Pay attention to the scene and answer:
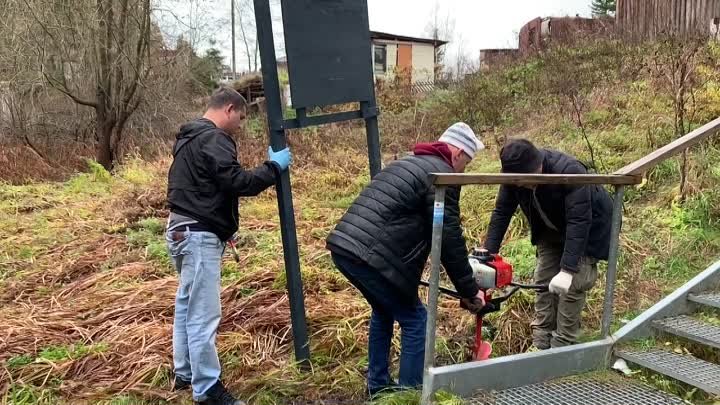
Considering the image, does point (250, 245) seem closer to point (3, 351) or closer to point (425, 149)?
point (3, 351)

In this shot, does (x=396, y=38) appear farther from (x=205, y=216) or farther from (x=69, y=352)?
(x=205, y=216)

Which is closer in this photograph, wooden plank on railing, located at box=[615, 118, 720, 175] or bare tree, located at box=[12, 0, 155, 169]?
wooden plank on railing, located at box=[615, 118, 720, 175]

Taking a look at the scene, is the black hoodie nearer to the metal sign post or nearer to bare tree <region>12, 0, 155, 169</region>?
the metal sign post

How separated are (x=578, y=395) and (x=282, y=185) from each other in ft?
6.88

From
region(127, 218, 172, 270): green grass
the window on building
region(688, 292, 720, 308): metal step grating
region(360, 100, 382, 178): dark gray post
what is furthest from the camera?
the window on building

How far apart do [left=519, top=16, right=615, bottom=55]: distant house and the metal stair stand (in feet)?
39.1

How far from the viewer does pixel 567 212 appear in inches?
145

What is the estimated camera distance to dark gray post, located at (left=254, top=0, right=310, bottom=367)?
11.8 feet

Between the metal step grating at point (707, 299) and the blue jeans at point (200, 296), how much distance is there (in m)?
3.13

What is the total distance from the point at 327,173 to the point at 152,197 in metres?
3.00

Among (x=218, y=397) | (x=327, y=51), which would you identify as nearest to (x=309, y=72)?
(x=327, y=51)

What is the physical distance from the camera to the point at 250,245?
22.7 ft

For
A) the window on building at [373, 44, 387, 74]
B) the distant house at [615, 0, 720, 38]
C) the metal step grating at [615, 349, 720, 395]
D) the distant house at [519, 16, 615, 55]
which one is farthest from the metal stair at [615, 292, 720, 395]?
the window on building at [373, 44, 387, 74]

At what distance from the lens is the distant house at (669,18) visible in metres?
12.2
